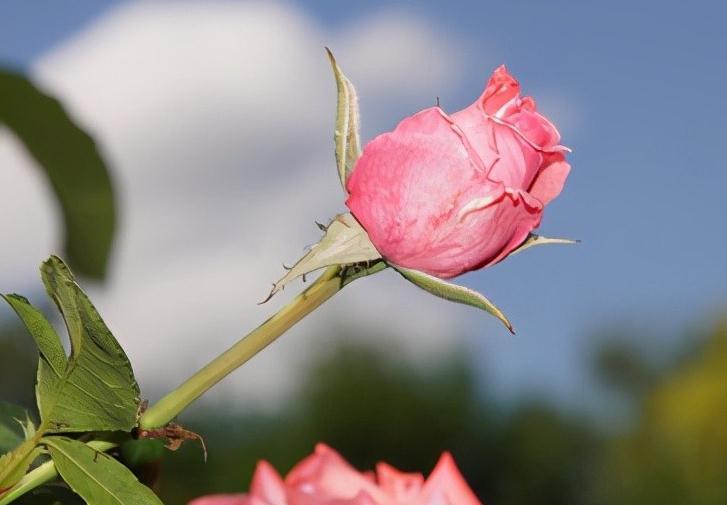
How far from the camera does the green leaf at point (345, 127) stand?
40cm

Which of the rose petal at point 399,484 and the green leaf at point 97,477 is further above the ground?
the green leaf at point 97,477

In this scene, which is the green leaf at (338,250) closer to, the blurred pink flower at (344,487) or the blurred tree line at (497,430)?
the blurred pink flower at (344,487)

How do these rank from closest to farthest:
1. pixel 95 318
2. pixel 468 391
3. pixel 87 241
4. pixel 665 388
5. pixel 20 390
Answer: pixel 95 318 → pixel 87 241 → pixel 20 390 → pixel 665 388 → pixel 468 391

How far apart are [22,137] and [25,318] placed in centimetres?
35

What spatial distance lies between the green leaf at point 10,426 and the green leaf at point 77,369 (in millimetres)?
65

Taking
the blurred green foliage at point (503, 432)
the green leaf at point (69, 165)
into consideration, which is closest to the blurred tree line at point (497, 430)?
the blurred green foliage at point (503, 432)

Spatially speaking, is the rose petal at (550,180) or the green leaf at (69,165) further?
the green leaf at (69,165)

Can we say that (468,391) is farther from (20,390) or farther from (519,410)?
(20,390)

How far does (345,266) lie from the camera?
378 mm

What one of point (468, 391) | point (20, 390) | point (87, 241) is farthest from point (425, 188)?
point (468, 391)

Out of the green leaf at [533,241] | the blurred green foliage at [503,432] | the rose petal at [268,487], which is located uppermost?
the green leaf at [533,241]

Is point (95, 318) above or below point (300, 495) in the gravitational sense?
above

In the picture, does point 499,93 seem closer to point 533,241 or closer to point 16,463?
point 533,241

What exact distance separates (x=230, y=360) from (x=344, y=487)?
0.34 feet
